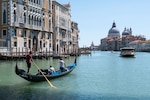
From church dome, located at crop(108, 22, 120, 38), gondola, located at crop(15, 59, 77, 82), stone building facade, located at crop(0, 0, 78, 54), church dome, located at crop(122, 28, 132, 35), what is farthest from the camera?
church dome, located at crop(108, 22, 120, 38)

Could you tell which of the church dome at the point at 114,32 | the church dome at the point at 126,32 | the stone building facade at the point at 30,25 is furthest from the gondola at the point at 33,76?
the church dome at the point at 114,32

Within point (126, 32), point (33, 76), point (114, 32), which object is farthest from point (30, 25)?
point (114, 32)

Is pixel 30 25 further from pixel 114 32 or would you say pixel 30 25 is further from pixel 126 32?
pixel 114 32

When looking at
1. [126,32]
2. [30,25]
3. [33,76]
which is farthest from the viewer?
[126,32]

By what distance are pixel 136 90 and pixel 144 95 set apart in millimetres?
1166

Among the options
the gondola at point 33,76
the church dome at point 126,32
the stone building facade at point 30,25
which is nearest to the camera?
the gondola at point 33,76

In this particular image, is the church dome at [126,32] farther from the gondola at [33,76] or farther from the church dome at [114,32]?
the gondola at [33,76]

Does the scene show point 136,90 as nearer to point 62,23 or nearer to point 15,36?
point 15,36

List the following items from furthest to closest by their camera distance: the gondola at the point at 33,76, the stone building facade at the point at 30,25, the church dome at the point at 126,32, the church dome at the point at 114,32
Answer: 1. the church dome at the point at 114,32
2. the church dome at the point at 126,32
3. the stone building facade at the point at 30,25
4. the gondola at the point at 33,76

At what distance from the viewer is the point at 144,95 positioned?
11383mm

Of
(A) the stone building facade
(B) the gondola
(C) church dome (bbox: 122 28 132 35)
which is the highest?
(C) church dome (bbox: 122 28 132 35)

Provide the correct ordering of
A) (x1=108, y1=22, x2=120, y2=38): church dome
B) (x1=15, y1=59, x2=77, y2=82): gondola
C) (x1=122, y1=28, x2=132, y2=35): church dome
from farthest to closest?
(x1=108, y1=22, x2=120, y2=38): church dome, (x1=122, y1=28, x2=132, y2=35): church dome, (x1=15, y1=59, x2=77, y2=82): gondola

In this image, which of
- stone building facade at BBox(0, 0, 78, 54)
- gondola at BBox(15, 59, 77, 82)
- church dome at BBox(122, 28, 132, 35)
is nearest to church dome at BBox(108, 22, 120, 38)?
church dome at BBox(122, 28, 132, 35)

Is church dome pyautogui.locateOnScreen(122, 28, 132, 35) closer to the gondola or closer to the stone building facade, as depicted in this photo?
the stone building facade
